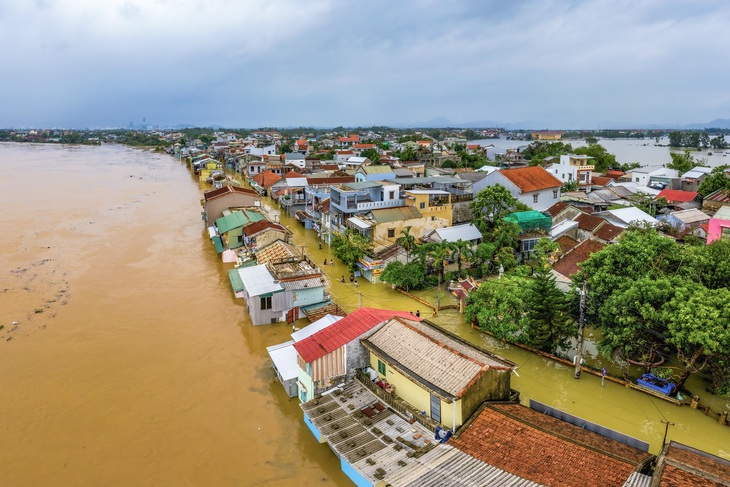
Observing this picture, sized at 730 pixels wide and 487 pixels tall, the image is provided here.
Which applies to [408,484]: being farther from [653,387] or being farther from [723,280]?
[723,280]

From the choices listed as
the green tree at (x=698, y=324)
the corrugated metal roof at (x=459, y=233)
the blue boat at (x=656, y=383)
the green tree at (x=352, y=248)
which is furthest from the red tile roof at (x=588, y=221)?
the green tree at (x=698, y=324)

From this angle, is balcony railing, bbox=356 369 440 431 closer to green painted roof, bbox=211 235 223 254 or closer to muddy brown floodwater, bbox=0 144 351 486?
muddy brown floodwater, bbox=0 144 351 486

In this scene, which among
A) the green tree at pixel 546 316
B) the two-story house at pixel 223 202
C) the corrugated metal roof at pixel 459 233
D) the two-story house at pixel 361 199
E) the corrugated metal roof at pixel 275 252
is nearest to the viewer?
the green tree at pixel 546 316

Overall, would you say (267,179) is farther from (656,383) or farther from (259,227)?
(656,383)

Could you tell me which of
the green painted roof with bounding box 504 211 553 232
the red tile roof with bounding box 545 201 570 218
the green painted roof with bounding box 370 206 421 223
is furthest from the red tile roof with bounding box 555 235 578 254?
the green painted roof with bounding box 370 206 421 223

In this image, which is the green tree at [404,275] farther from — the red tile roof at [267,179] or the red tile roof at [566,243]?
the red tile roof at [267,179]

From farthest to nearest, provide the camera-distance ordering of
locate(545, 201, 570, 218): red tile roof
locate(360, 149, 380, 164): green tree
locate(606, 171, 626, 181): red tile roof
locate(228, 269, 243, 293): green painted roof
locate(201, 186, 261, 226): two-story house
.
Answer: locate(360, 149, 380, 164): green tree < locate(606, 171, 626, 181): red tile roof < locate(201, 186, 261, 226): two-story house < locate(545, 201, 570, 218): red tile roof < locate(228, 269, 243, 293): green painted roof

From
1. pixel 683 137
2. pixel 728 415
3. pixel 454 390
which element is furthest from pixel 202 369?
pixel 683 137
